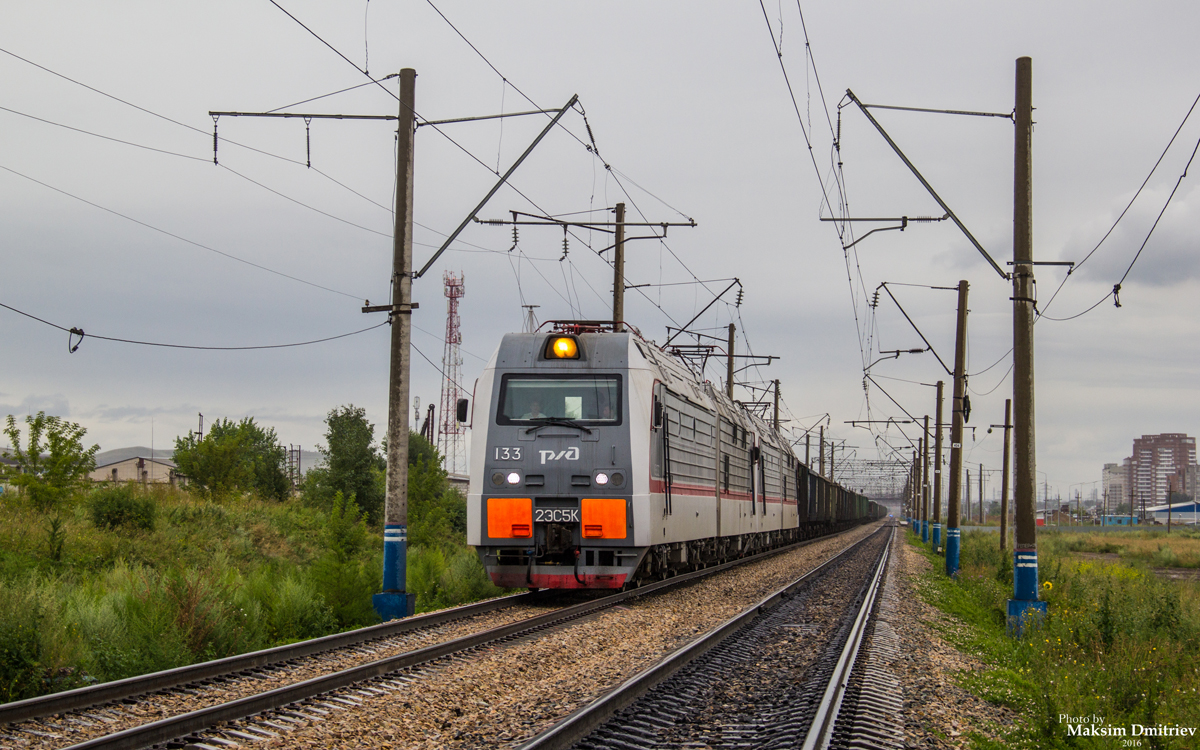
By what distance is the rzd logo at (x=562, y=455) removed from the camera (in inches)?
550

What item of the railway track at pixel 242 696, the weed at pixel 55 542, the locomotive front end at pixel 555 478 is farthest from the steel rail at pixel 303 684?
the weed at pixel 55 542

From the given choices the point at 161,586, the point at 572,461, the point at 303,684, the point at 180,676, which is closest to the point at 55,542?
the point at 161,586

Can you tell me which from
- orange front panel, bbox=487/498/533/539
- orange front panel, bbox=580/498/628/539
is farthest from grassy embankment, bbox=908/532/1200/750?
orange front panel, bbox=487/498/533/539

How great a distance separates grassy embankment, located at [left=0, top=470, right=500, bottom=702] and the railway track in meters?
0.96

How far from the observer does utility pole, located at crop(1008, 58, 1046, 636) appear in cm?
1269

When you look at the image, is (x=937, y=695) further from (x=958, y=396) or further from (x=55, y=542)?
(x=958, y=396)

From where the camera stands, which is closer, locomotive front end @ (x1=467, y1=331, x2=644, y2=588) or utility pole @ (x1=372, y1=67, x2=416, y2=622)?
utility pole @ (x1=372, y1=67, x2=416, y2=622)

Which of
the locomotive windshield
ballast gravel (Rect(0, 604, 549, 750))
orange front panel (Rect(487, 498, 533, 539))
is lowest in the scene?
ballast gravel (Rect(0, 604, 549, 750))

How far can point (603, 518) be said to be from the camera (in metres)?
13.8

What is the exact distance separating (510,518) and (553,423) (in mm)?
1453

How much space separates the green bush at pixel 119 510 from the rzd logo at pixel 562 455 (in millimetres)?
12613

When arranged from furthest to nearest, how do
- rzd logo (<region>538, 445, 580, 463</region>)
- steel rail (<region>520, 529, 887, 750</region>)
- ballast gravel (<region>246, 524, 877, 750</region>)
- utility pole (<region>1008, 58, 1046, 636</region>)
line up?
rzd logo (<region>538, 445, 580, 463</region>)
utility pole (<region>1008, 58, 1046, 636</region>)
ballast gravel (<region>246, 524, 877, 750</region>)
steel rail (<region>520, 529, 887, 750</region>)

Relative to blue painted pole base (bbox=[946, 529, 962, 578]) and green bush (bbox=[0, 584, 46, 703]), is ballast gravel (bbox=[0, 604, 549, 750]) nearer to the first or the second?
green bush (bbox=[0, 584, 46, 703])

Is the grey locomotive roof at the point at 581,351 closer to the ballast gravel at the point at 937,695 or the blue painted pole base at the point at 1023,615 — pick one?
the ballast gravel at the point at 937,695
